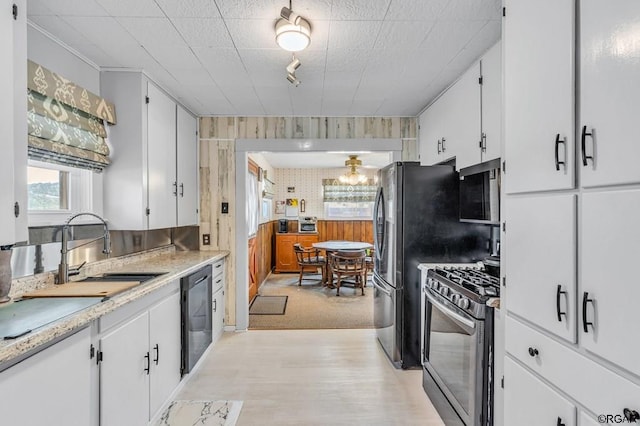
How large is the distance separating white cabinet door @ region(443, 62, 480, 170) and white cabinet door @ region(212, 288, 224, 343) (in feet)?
8.65

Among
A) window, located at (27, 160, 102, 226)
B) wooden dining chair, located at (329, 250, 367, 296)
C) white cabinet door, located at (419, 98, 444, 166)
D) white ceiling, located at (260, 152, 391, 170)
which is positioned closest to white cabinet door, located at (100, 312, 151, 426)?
window, located at (27, 160, 102, 226)

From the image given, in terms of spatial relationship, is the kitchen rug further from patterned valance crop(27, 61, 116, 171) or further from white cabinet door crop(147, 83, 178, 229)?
patterned valance crop(27, 61, 116, 171)

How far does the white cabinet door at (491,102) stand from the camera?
2.16 meters

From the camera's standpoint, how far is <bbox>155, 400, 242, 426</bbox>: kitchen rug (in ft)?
7.27

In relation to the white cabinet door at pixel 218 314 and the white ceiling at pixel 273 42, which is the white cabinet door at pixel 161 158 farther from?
the white cabinet door at pixel 218 314

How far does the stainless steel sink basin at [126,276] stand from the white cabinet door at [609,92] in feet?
7.88

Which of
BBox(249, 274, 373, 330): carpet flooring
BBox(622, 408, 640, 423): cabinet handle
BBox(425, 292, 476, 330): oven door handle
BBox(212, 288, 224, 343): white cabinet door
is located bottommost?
BBox(249, 274, 373, 330): carpet flooring

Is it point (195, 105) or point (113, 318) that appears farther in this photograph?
point (195, 105)

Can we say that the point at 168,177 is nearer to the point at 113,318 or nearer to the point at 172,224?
the point at 172,224

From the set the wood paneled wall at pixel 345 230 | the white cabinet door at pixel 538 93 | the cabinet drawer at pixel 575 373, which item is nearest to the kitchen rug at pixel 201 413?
the cabinet drawer at pixel 575 373

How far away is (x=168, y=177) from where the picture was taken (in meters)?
3.10

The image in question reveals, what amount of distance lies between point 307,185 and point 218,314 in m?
4.76

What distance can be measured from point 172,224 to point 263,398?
1725 mm

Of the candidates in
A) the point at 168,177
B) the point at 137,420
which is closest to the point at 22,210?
the point at 137,420
